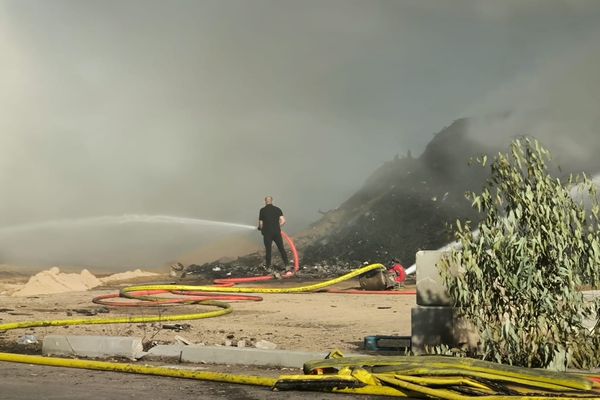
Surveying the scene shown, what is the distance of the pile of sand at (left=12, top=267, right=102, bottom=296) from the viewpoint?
16594 millimetres

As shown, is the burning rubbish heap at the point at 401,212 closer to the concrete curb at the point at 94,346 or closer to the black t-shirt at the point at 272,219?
the black t-shirt at the point at 272,219

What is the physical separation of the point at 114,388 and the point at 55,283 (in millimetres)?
11828

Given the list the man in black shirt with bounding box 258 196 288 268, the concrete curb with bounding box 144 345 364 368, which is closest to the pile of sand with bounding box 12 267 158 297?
the man in black shirt with bounding box 258 196 288 268

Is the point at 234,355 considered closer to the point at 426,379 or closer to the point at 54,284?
the point at 426,379

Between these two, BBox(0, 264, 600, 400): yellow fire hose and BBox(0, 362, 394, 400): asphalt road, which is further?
BBox(0, 362, 394, 400): asphalt road

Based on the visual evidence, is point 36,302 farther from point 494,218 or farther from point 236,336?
point 494,218

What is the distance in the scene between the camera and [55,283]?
17438 millimetres

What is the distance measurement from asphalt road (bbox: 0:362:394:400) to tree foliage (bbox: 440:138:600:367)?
4.73 feet

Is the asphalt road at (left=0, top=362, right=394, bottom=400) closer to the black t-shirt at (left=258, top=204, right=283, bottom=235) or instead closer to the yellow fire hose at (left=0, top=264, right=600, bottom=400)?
the yellow fire hose at (left=0, top=264, right=600, bottom=400)

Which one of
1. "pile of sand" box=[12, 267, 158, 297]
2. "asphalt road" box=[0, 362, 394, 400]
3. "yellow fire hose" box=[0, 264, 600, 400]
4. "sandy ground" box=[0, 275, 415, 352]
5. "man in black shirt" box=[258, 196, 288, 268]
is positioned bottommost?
"asphalt road" box=[0, 362, 394, 400]

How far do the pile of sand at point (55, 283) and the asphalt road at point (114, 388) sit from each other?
9877 millimetres

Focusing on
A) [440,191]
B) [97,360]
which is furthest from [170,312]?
[440,191]

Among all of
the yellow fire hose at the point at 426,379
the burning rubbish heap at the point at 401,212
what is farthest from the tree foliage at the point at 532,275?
the burning rubbish heap at the point at 401,212

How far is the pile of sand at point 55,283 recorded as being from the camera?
653 inches
